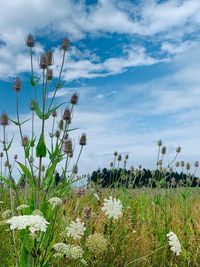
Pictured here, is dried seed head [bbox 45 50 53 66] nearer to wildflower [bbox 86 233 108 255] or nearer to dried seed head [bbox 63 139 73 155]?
dried seed head [bbox 63 139 73 155]

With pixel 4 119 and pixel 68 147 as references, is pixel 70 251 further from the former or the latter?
pixel 4 119

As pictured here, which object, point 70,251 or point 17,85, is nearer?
point 70,251

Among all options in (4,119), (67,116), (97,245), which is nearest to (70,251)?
(97,245)

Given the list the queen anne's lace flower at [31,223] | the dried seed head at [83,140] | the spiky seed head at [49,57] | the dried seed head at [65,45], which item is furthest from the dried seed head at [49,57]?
the queen anne's lace flower at [31,223]

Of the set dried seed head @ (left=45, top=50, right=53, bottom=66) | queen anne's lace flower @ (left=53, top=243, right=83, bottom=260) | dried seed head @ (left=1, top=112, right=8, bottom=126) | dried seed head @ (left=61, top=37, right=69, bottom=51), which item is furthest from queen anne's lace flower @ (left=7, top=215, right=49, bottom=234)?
dried seed head @ (left=61, top=37, right=69, bottom=51)

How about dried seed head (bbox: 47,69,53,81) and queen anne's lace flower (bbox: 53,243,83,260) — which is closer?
queen anne's lace flower (bbox: 53,243,83,260)

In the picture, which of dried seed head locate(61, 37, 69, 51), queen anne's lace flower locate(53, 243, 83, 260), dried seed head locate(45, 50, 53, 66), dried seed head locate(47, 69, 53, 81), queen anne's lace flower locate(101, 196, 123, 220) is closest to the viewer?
queen anne's lace flower locate(53, 243, 83, 260)

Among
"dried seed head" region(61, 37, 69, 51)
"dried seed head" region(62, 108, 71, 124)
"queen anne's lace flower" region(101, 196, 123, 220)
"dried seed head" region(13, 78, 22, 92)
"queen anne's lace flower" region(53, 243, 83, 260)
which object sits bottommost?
"queen anne's lace flower" region(53, 243, 83, 260)

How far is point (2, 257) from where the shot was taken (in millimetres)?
4105

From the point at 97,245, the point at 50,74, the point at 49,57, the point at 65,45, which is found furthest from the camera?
the point at 65,45

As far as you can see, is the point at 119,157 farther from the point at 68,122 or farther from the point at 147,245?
the point at 68,122

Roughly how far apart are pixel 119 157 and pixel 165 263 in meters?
Answer: 3.09

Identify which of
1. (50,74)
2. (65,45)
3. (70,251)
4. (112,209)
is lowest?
(70,251)

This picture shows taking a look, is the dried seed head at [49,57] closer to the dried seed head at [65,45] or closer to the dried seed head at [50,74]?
the dried seed head at [50,74]
